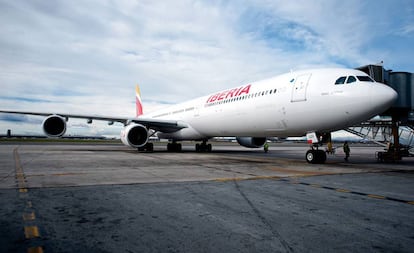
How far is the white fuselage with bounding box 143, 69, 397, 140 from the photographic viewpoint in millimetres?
8938

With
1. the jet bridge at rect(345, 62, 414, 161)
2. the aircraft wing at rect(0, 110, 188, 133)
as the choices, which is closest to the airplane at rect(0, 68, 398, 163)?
the aircraft wing at rect(0, 110, 188, 133)

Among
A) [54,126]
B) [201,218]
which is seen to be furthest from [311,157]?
[54,126]

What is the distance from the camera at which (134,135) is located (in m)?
16.3

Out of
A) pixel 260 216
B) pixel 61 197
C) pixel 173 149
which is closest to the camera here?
pixel 260 216

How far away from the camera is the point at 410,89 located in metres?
13.1

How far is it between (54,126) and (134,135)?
4586 millimetres

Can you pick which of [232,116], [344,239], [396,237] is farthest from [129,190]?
[232,116]

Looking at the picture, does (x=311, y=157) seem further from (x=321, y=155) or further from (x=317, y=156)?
(x=321, y=155)

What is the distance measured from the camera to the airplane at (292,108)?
29.6 feet

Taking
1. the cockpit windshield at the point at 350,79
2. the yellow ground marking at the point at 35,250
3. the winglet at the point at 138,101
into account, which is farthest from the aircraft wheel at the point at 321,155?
the winglet at the point at 138,101

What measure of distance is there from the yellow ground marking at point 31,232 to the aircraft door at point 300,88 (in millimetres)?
9178

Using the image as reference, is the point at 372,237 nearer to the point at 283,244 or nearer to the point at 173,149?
the point at 283,244

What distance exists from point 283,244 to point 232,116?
1131 centimetres

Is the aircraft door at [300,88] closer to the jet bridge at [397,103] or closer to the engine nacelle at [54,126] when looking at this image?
the jet bridge at [397,103]
